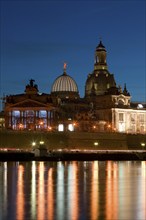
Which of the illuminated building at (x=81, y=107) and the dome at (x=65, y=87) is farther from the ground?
the dome at (x=65, y=87)

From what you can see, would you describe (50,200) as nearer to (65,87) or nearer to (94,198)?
(94,198)

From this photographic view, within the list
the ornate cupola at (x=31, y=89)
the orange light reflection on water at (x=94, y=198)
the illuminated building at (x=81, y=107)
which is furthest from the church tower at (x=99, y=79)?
the orange light reflection on water at (x=94, y=198)

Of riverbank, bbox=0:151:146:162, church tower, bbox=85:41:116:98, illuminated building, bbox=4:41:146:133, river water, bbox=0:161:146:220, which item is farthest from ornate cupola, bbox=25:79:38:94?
river water, bbox=0:161:146:220

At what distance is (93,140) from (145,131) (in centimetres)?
2693

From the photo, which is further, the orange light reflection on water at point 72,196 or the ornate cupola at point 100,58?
the ornate cupola at point 100,58

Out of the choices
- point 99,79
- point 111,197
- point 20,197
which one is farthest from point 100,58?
point 20,197

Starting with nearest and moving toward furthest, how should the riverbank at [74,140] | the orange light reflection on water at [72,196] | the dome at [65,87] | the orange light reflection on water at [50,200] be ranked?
the orange light reflection on water at [50,200] → the orange light reflection on water at [72,196] → the riverbank at [74,140] → the dome at [65,87]

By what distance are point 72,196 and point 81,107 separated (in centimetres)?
9940

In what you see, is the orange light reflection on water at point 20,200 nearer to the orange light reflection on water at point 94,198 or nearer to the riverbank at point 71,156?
the orange light reflection on water at point 94,198

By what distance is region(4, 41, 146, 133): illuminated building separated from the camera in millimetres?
125000

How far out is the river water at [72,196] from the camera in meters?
32.6

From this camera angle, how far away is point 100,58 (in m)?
148

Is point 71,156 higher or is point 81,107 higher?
point 81,107

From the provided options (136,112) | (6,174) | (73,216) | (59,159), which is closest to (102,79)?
(136,112)
